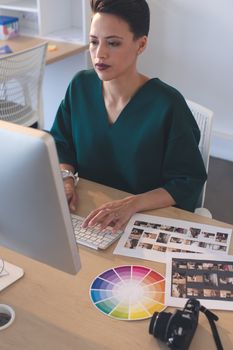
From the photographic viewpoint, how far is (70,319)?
1.01m

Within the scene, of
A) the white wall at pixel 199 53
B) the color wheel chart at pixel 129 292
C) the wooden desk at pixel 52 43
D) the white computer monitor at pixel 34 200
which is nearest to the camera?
the white computer monitor at pixel 34 200

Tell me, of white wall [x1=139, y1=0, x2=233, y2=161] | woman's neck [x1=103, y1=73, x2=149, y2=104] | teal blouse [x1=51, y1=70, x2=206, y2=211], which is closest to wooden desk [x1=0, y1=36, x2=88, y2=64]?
white wall [x1=139, y1=0, x2=233, y2=161]

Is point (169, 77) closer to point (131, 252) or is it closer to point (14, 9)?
point (14, 9)

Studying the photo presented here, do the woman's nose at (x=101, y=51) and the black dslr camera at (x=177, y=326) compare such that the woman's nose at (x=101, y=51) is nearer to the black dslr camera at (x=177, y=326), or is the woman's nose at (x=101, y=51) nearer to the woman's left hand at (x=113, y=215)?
the woman's left hand at (x=113, y=215)

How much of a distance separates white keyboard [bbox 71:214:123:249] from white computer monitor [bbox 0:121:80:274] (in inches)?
12.8

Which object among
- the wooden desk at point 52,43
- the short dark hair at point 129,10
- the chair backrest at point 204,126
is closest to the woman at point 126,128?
the short dark hair at point 129,10

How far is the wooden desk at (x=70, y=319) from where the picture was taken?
3.12 ft

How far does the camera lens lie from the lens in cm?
94

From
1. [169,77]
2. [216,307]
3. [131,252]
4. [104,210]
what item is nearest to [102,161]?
[104,210]

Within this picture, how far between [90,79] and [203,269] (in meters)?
0.76

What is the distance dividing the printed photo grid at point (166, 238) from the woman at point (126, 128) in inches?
1.8

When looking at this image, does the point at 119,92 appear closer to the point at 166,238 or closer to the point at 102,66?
the point at 102,66

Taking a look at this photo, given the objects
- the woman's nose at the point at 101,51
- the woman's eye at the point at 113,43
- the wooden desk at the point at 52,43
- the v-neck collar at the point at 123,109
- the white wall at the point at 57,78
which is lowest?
the white wall at the point at 57,78

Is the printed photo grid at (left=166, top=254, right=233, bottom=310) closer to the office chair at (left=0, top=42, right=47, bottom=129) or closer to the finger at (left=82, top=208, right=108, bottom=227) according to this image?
the finger at (left=82, top=208, right=108, bottom=227)
